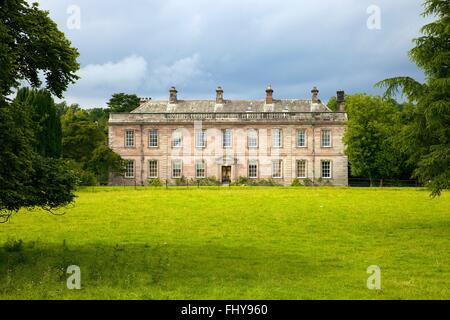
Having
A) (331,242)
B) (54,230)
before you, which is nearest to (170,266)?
(331,242)

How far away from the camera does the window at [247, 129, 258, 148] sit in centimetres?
4703

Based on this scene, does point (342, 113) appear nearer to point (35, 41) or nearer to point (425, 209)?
point (425, 209)

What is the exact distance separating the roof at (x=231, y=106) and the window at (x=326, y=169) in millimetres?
4782

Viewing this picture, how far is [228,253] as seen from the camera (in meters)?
12.0

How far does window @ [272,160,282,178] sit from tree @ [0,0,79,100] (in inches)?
1416

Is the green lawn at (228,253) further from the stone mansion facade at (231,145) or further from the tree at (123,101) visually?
the tree at (123,101)

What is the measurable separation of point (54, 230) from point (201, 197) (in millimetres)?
12107

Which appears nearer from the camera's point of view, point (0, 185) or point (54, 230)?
point (0, 185)

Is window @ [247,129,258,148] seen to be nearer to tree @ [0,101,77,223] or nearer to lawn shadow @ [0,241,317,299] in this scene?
lawn shadow @ [0,241,317,299]

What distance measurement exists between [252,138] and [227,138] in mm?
2196

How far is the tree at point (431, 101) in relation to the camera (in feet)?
49.2

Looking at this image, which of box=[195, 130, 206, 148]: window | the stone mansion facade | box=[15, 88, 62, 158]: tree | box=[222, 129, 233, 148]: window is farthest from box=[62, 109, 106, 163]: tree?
box=[222, 129, 233, 148]: window

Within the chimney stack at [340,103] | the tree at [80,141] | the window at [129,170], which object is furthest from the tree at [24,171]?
the chimney stack at [340,103]

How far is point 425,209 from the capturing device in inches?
848
